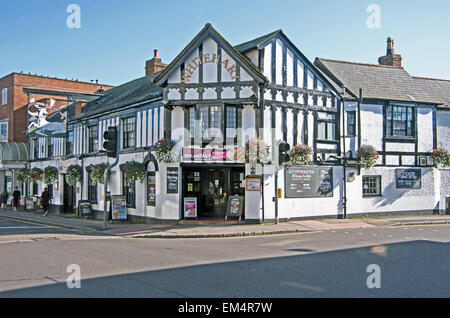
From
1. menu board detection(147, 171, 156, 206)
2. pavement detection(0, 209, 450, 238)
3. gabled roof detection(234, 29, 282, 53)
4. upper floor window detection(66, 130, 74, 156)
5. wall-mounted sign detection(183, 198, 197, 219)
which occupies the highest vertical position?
gabled roof detection(234, 29, 282, 53)

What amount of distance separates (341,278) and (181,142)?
11773mm

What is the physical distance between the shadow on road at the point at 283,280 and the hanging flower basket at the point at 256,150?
8.03 meters

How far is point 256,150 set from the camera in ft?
58.8

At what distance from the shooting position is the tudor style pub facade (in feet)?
60.0

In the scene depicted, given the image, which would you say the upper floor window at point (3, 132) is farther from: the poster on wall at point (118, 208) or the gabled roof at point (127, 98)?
the poster on wall at point (118, 208)

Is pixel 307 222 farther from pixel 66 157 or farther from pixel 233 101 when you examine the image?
pixel 66 157

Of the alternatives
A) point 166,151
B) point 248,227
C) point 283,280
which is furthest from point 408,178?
point 283,280

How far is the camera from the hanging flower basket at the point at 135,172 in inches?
787

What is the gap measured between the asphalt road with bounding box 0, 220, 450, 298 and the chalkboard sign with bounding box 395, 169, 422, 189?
8.06 meters

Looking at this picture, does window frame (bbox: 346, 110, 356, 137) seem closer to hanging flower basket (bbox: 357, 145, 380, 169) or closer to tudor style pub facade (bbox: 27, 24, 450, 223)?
tudor style pub facade (bbox: 27, 24, 450, 223)

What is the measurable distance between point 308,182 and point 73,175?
14577mm

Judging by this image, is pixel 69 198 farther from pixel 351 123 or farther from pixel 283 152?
pixel 351 123

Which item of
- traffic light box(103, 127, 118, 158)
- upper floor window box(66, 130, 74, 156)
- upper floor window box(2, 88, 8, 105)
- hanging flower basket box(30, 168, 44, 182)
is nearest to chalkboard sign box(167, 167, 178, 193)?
traffic light box(103, 127, 118, 158)

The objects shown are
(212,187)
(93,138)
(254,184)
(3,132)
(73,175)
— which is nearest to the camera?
(254,184)
